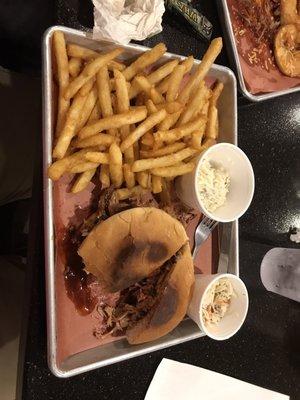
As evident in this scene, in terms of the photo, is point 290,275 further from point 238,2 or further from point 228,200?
point 238,2

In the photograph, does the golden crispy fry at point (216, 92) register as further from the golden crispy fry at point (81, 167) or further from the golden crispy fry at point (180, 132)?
the golden crispy fry at point (81, 167)

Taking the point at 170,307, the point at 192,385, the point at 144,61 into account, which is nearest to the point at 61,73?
the point at 144,61

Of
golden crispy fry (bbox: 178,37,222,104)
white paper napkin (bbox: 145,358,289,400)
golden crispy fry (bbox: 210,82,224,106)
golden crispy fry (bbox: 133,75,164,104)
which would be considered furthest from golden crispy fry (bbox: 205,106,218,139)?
white paper napkin (bbox: 145,358,289,400)

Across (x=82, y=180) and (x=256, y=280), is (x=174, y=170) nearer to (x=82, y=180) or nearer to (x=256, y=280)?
(x=82, y=180)

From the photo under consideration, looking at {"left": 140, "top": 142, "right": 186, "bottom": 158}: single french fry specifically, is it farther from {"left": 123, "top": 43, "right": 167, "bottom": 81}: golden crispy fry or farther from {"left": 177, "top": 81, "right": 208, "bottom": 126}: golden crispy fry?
{"left": 123, "top": 43, "right": 167, "bottom": 81}: golden crispy fry

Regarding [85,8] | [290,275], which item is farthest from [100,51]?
[290,275]

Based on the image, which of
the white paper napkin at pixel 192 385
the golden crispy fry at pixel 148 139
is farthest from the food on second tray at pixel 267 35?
the white paper napkin at pixel 192 385

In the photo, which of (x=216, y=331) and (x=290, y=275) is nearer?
(x=216, y=331)
